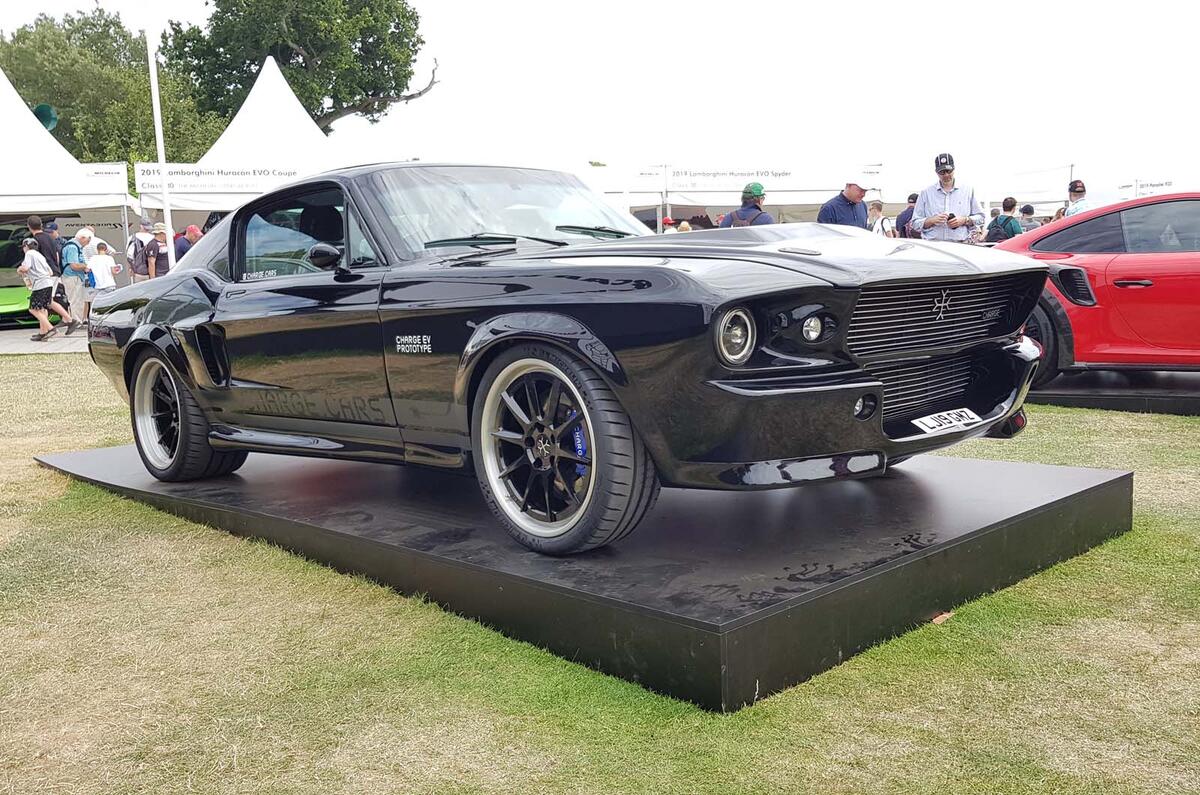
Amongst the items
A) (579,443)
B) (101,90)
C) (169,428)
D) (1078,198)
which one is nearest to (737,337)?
(579,443)

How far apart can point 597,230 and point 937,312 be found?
4.93 feet

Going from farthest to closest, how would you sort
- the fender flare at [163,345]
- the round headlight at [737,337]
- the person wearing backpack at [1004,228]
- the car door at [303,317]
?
the person wearing backpack at [1004,228]
the fender flare at [163,345]
the car door at [303,317]
the round headlight at [737,337]

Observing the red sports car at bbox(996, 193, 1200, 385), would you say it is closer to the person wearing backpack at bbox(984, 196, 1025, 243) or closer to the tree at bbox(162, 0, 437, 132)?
the person wearing backpack at bbox(984, 196, 1025, 243)

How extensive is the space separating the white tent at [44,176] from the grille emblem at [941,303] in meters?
20.7

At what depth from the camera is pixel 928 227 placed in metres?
10.0

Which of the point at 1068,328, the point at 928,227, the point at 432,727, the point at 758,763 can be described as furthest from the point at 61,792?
the point at 928,227

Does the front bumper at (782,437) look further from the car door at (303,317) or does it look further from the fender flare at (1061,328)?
the fender flare at (1061,328)

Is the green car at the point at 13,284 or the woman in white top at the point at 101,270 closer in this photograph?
the woman in white top at the point at 101,270

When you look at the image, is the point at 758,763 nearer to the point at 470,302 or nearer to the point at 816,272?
the point at 816,272

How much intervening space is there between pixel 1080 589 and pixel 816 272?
1.49 meters

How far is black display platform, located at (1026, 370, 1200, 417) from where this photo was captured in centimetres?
708

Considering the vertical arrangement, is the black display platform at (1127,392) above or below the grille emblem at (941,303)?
below

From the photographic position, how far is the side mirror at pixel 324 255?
416 centimetres

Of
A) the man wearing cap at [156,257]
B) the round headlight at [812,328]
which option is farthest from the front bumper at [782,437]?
the man wearing cap at [156,257]
